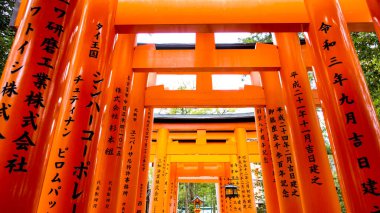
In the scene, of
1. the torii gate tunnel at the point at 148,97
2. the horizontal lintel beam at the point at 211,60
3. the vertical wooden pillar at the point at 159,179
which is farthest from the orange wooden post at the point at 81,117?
the vertical wooden pillar at the point at 159,179

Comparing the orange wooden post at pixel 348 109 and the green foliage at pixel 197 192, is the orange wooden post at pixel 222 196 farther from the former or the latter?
the orange wooden post at pixel 348 109

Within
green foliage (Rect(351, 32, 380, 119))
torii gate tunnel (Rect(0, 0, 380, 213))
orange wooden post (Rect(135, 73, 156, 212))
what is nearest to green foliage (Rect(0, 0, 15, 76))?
torii gate tunnel (Rect(0, 0, 380, 213))

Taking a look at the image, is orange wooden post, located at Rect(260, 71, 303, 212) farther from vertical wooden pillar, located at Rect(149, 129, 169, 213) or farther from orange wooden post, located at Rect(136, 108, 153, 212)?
vertical wooden pillar, located at Rect(149, 129, 169, 213)

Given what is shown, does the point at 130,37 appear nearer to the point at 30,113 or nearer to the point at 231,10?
the point at 231,10

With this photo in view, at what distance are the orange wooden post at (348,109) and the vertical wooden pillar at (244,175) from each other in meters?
7.49

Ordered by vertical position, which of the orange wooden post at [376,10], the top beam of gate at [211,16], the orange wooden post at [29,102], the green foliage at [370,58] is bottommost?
the orange wooden post at [29,102]

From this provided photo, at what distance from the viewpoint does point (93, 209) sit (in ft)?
16.2

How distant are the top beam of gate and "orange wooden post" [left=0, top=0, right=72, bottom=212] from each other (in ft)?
6.95

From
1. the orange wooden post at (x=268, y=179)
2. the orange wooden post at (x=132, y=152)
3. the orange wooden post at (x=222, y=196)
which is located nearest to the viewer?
the orange wooden post at (x=132, y=152)

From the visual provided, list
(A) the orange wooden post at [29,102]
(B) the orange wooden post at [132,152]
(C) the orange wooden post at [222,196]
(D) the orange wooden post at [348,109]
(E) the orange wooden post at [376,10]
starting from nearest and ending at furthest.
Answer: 1. (A) the orange wooden post at [29,102]
2. (D) the orange wooden post at [348,109]
3. (E) the orange wooden post at [376,10]
4. (B) the orange wooden post at [132,152]
5. (C) the orange wooden post at [222,196]

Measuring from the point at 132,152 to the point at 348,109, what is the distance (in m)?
4.57

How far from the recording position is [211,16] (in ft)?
14.7

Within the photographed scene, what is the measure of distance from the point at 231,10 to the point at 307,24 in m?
1.17

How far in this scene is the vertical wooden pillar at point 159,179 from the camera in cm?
1034
